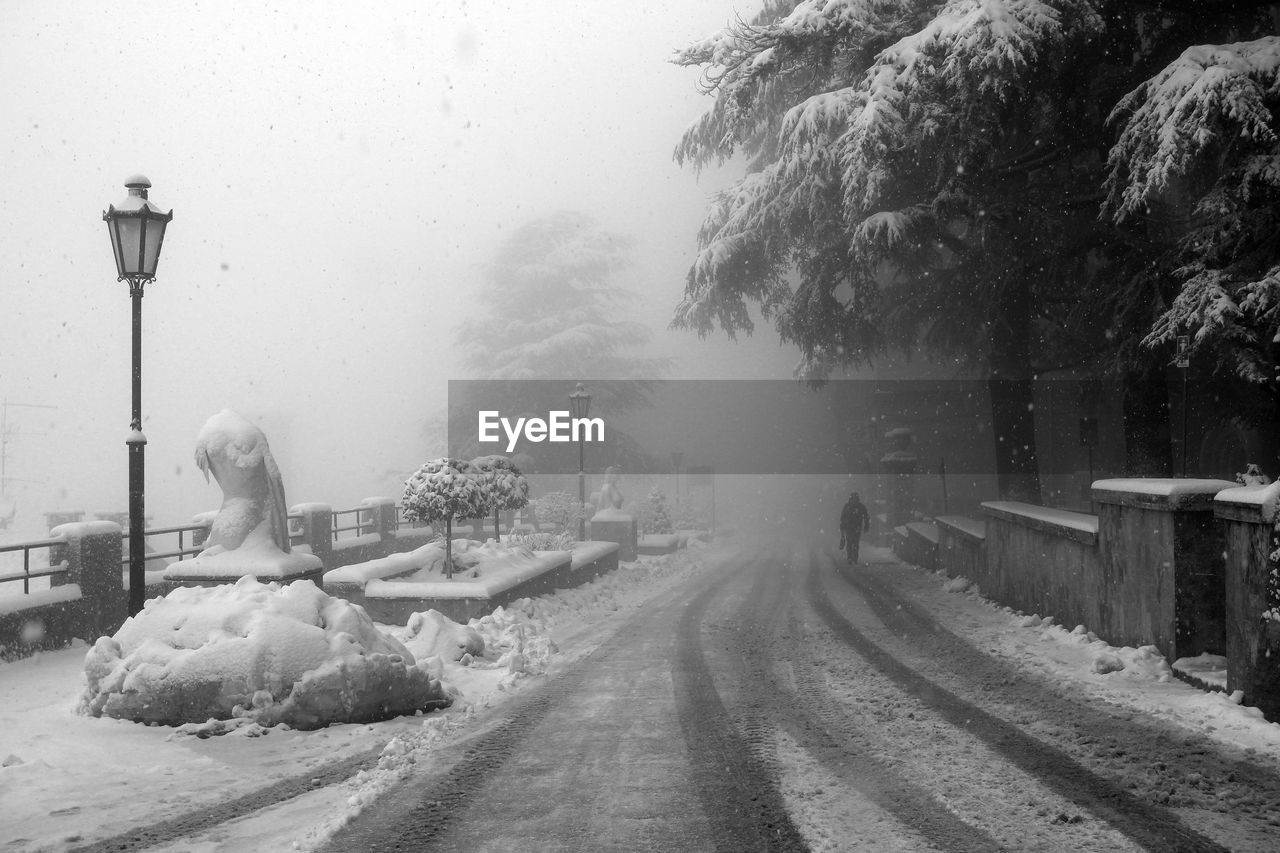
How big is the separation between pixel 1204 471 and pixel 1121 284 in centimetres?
1150

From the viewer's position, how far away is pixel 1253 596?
636 centimetres

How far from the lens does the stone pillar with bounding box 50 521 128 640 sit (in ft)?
36.1

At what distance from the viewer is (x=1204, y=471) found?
73.5ft

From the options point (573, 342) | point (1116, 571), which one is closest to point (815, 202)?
point (1116, 571)

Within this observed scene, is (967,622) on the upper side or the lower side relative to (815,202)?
lower

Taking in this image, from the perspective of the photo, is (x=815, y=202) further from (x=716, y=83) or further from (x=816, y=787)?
(x=816, y=787)

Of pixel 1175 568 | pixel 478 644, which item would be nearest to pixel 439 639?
pixel 478 644

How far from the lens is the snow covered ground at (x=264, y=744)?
472 centimetres

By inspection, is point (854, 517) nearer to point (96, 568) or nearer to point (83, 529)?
point (96, 568)

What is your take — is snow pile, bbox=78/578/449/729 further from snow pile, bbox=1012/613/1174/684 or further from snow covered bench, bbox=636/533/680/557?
snow covered bench, bbox=636/533/680/557

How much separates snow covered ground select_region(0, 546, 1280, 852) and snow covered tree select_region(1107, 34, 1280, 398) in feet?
13.4

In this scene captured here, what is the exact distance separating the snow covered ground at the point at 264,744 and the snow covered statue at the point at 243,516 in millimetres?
1444

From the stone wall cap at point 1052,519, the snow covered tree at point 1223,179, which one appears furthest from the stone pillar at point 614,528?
the snow covered tree at point 1223,179

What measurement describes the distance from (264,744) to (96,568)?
6.39 m
